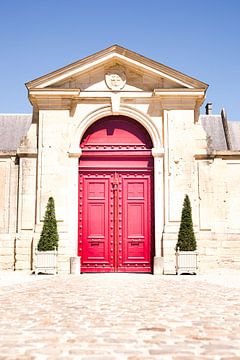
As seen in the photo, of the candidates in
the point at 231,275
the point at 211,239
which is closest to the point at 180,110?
the point at 211,239

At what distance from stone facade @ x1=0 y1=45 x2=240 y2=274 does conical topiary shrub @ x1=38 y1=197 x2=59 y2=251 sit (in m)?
0.25

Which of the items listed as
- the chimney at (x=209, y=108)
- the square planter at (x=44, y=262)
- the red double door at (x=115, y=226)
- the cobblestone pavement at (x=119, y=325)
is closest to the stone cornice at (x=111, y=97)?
the red double door at (x=115, y=226)

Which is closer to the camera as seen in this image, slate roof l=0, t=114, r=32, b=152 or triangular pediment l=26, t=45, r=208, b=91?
triangular pediment l=26, t=45, r=208, b=91

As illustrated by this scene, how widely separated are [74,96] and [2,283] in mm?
5697

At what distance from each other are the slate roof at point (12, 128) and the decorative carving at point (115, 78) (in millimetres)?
8181

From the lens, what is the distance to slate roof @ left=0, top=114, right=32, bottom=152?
20375 millimetres

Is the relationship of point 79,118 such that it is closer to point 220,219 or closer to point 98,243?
point 98,243

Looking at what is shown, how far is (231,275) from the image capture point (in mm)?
10859

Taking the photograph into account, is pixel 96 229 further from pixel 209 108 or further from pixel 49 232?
pixel 209 108

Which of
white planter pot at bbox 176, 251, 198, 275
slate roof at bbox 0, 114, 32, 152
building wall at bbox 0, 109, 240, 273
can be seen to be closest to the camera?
white planter pot at bbox 176, 251, 198, 275

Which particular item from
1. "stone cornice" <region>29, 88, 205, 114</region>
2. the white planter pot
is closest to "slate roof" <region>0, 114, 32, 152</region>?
"stone cornice" <region>29, 88, 205, 114</region>

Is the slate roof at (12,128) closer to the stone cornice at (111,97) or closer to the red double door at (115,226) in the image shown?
the stone cornice at (111,97)

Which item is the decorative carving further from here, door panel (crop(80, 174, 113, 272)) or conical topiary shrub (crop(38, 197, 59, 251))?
conical topiary shrub (crop(38, 197, 59, 251))

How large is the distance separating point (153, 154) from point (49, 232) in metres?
3.36
